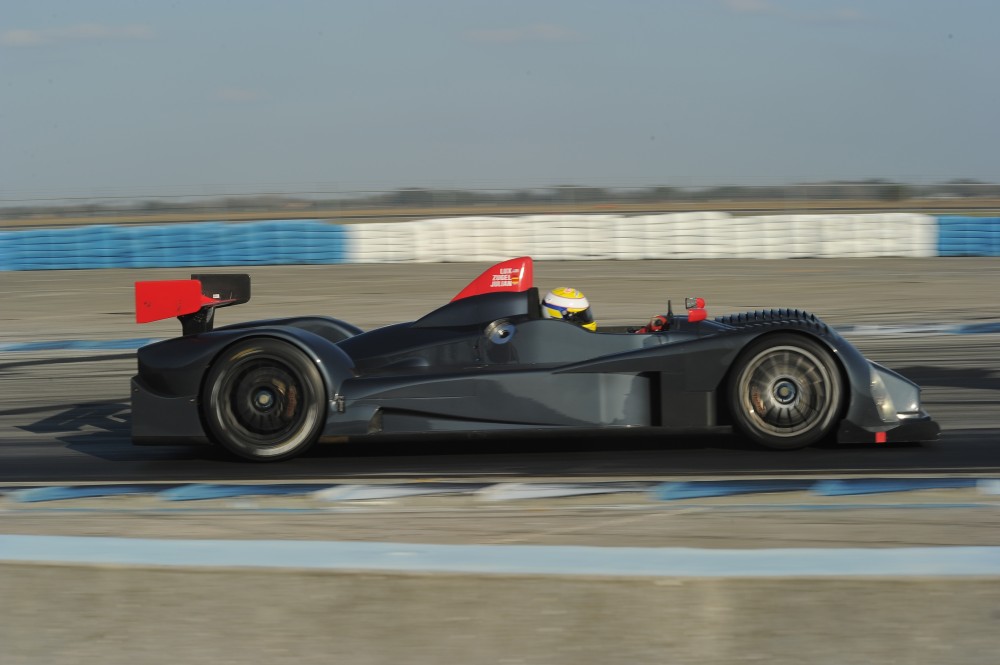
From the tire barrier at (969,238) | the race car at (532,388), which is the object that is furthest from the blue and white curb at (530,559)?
the tire barrier at (969,238)

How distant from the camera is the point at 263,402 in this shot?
607 cm

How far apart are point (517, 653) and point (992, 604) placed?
1.21 meters

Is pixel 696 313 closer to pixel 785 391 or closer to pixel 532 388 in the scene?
pixel 785 391

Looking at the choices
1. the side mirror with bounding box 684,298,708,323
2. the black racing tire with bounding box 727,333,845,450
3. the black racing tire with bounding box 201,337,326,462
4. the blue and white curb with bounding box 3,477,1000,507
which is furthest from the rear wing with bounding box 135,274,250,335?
the black racing tire with bounding box 727,333,845,450

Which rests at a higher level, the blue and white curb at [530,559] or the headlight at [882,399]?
the headlight at [882,399]

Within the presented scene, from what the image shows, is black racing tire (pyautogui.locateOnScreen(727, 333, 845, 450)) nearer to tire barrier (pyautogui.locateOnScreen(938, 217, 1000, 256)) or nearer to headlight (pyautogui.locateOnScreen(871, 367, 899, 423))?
headlight (pyautogui.locateOnScreen(871, 367, 899, 423))

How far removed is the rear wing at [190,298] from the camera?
20.5 ft

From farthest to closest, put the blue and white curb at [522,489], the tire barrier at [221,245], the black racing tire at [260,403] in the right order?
the tire barrier at [221,245]
the black racing tire at [260,403]
the blue and white curb at [522,489]

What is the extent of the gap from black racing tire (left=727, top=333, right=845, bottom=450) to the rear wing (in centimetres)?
275

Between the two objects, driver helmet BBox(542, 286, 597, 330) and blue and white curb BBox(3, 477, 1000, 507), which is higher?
driver helmet BBox(542, 286, 597, 330)

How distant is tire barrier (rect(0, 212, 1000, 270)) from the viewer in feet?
68.4

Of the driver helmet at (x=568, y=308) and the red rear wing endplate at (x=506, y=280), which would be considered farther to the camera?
the red rear wing endplate at (x=506, y=280)

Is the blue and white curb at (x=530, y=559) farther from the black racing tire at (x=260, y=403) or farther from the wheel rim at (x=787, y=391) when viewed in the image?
the wheel rim at (x=787, y=391)

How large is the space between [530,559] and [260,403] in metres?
3.22
